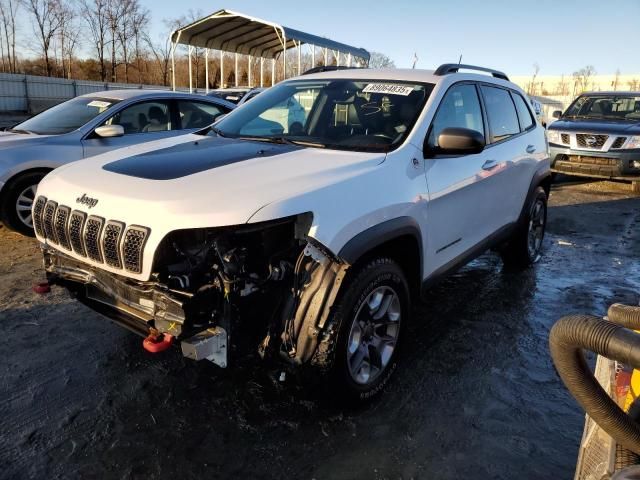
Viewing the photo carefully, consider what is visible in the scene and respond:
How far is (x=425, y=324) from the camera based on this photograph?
4.15m

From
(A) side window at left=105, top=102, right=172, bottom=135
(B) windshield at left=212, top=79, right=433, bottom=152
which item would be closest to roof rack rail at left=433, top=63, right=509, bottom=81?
(B) windshield at left=212, top=79, right=433, bottom=152

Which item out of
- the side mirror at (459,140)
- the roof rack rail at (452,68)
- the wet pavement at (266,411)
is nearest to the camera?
the wet pavement at (266,411)

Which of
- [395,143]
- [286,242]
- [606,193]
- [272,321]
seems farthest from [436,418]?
[606,193]

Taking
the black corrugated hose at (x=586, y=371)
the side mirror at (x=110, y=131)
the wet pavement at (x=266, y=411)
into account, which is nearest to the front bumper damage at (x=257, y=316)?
the wet pavement at (x=266, y=411)

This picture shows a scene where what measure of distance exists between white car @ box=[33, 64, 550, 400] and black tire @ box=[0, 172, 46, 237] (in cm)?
296

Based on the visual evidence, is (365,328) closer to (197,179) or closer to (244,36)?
(197,179)

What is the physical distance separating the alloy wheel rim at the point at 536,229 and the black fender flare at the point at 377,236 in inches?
110

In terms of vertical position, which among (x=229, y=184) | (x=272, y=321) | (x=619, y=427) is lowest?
(x=272, y=321)

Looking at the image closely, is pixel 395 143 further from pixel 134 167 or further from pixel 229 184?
pixel 134 167

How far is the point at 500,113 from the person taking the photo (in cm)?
466

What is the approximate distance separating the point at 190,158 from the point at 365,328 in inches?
56.2

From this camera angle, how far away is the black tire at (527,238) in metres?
5.25

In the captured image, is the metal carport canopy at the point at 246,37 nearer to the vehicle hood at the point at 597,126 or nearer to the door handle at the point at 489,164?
the vehicle hood at the point at 597,126

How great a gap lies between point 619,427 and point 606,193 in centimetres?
1048
